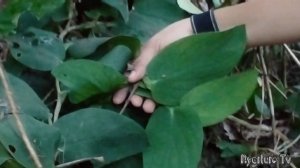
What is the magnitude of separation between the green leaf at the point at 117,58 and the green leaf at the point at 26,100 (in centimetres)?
11

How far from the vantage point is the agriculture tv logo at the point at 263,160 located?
3.54 feet

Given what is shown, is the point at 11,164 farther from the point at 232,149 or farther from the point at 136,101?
the point at 232,149

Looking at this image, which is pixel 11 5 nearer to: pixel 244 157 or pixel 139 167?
pixel 139 167

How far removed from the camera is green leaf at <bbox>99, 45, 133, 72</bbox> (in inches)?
37.2

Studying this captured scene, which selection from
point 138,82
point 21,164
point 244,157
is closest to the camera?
point 21,164

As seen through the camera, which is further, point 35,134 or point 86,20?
point 86,20

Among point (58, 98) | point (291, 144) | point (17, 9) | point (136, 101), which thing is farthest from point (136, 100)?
point (291, 144)

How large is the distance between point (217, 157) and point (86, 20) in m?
0.32

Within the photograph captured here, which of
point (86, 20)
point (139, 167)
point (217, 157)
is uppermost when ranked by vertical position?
point (86, 20)

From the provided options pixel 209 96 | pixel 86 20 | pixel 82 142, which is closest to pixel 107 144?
pixel 82 142

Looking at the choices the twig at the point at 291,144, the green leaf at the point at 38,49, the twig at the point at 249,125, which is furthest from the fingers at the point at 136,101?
the twig at the point at 291,144

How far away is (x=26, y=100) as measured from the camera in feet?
2.93

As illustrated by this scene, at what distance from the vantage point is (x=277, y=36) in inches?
39.7

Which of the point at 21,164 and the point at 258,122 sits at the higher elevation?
the point at 21,164
